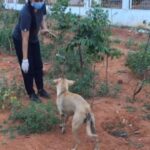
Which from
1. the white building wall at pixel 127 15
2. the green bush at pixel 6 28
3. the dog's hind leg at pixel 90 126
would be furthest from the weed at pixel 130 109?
the white building wall at pixel 127 15

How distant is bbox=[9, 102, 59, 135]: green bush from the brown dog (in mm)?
179

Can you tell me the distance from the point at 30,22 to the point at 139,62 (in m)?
2.30

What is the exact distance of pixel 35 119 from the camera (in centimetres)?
580

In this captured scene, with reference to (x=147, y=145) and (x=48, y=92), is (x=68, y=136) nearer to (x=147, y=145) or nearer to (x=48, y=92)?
(x=147, y=145)

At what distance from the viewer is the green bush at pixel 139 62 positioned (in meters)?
7.79

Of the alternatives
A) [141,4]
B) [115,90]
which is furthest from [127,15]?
[115,90]

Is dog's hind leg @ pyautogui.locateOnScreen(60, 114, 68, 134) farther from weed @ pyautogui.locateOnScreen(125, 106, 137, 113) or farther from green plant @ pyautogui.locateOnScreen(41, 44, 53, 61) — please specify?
green plant @ pyautogui.locateOnScreen(41, 44, 53, 61)

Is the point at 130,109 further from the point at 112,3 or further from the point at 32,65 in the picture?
the point at 112,3

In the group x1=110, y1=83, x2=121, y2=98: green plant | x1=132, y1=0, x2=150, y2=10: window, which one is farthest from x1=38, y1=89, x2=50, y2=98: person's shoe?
x1=132, y1=0, x2=150, y2=10: window

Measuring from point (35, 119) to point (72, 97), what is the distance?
57 cm

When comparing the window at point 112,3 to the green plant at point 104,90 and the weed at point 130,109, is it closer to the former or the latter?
the green plant at point 104,90

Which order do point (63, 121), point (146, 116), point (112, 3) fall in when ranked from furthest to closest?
1. point (112, 3)
2. point (146, 116)
3. point (63, 121)

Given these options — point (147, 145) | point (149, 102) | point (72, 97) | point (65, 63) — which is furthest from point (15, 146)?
point (65, 63)

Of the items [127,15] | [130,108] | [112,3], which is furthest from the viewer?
[112,3]
